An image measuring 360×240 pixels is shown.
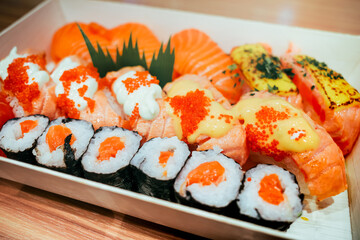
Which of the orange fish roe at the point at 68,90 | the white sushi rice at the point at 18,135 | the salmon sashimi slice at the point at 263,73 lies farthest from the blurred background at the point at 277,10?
the white sushi rice at the point at 18,135

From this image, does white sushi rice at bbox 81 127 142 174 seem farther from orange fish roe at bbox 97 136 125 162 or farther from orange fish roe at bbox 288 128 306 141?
orange fish roe at bbox 288 128 306 141

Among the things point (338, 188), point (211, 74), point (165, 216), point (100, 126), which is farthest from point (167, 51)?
point (338, 188)

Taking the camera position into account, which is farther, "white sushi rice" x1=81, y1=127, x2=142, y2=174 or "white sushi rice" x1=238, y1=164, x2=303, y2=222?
"white sushi rice" x1=81, y1=127, x2=142, y2=174

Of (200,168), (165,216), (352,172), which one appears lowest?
(352,172)

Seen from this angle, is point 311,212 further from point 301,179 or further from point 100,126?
point 100,126

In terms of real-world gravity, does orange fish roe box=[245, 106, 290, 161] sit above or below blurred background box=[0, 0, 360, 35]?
below

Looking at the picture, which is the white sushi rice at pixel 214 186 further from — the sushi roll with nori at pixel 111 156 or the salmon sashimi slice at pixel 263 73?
the salmon sashimi slice at pixel 263 73

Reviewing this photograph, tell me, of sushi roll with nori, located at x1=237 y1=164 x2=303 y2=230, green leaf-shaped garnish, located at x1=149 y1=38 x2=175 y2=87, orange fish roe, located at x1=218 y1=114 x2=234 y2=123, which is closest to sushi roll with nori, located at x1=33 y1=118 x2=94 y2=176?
green leaf-shaped garnish, located at x1=149 y1=38 x2=175 y2=87
